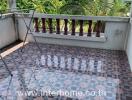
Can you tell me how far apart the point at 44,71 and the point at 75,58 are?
2.42 ft

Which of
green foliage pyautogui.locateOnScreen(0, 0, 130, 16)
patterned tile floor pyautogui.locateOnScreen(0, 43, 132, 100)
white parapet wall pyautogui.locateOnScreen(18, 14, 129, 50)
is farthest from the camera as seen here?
green foliage pyautogui.locateOnScreen(0, 0, 130, 16)

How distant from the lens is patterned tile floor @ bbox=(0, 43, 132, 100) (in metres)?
2.22

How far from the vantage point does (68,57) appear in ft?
10.9

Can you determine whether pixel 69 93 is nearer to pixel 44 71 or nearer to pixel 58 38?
pixel 44 71

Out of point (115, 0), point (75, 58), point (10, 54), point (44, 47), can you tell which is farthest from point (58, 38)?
point (115, 0)

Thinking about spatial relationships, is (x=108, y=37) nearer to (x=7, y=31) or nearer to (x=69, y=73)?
(x=69, y=73)

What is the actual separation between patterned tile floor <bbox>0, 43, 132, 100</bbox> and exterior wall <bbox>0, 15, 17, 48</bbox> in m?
0.47

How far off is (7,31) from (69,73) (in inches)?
75.8

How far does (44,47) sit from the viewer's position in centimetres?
382

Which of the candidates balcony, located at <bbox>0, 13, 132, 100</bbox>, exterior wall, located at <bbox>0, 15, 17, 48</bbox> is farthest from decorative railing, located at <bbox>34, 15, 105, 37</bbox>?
exterior wall, located at <bbox>0, 15, 17, 48</bbox>

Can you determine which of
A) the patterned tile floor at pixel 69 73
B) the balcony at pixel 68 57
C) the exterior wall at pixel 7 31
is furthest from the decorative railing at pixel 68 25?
the exterior wall at pixel 7 31

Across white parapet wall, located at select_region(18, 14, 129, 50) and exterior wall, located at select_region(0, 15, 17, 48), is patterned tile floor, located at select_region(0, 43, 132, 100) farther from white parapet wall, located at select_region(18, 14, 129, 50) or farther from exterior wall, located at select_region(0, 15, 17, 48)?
exterior wall, located at select_region(0, 15, 17, 48)

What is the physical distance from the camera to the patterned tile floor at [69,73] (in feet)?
7.29

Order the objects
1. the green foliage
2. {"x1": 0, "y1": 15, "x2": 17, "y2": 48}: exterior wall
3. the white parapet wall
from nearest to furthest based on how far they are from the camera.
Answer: the white parapet wall < {"x1": 0, "y1": 15, "x2": 17, "y2": 48}: exterior wall < the green foliage
